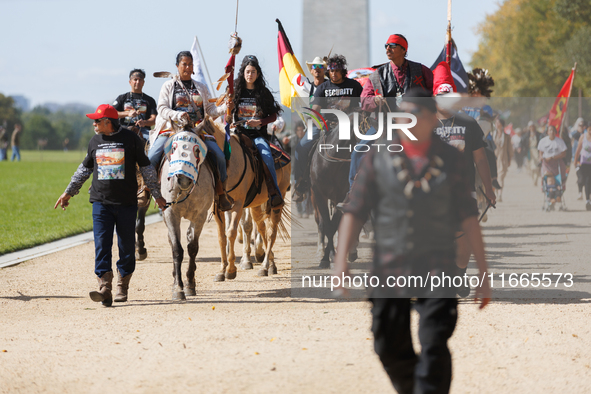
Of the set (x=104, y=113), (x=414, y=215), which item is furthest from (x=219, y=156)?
(x=414, y=215)

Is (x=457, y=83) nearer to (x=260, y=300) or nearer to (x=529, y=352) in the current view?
(x=260, y=300)

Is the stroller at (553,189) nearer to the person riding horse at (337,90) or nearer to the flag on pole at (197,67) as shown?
the flag on pole at (197,67)

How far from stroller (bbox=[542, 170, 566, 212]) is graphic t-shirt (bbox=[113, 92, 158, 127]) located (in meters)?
12.0

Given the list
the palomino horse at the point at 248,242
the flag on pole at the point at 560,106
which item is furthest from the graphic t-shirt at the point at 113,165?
the flag on pole at the point at 560,106

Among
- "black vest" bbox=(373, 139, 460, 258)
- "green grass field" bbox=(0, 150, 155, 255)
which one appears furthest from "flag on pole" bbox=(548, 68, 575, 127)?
"black vest" bbox=(373, 139, 460, 258)

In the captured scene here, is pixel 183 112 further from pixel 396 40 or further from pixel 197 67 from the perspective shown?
pixel 197 67

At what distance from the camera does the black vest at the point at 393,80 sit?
8539mm

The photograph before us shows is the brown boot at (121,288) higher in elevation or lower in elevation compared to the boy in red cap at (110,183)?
lower

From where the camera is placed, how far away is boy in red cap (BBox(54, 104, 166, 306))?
7699 mm

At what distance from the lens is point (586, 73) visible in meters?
42.1

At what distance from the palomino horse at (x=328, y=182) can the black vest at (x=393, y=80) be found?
59.3 inches

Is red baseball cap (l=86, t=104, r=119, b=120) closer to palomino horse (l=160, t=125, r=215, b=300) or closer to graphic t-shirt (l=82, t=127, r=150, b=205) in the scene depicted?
graphic t-shirt (l=82, t=127, r=150, b=205)

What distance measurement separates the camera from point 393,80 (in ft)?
28.2

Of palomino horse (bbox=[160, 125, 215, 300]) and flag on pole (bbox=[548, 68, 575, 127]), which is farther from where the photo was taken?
flag on pole (bbox=[548, 68, 575, 127])
